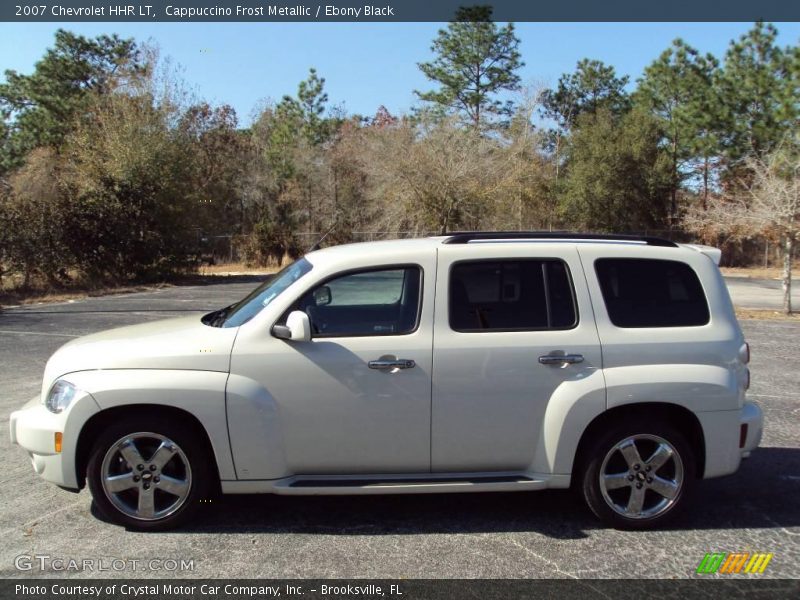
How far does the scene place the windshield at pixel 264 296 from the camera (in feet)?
14.5

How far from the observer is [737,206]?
16766 mm

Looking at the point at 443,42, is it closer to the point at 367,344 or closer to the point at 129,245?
the point at 129,245

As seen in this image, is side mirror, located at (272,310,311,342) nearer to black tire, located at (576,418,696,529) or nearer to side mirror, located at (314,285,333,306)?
side mirror, located at (314,285,333,306)

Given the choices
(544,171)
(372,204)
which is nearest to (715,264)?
(372,204)

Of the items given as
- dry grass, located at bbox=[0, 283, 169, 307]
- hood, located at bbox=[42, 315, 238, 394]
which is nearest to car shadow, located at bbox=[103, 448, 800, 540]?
hood, located at bbox=[42, 315, 238, 394]

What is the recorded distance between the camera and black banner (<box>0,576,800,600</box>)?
347cm

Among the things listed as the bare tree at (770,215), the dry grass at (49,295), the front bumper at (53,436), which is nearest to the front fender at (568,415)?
the front bumper at (53,436)

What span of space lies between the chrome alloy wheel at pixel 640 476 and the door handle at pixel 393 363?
55.5 inches

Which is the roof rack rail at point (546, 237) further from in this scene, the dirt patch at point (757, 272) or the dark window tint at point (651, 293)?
the dirt patch at point (757, 272)

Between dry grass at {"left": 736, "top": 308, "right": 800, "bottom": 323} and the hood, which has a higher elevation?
the hood

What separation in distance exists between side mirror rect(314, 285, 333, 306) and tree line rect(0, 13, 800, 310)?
46.4 ft

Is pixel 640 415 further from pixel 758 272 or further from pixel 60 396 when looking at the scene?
pixel 758 272

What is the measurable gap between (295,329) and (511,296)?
55.3 inches

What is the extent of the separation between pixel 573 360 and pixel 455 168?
26350mm
